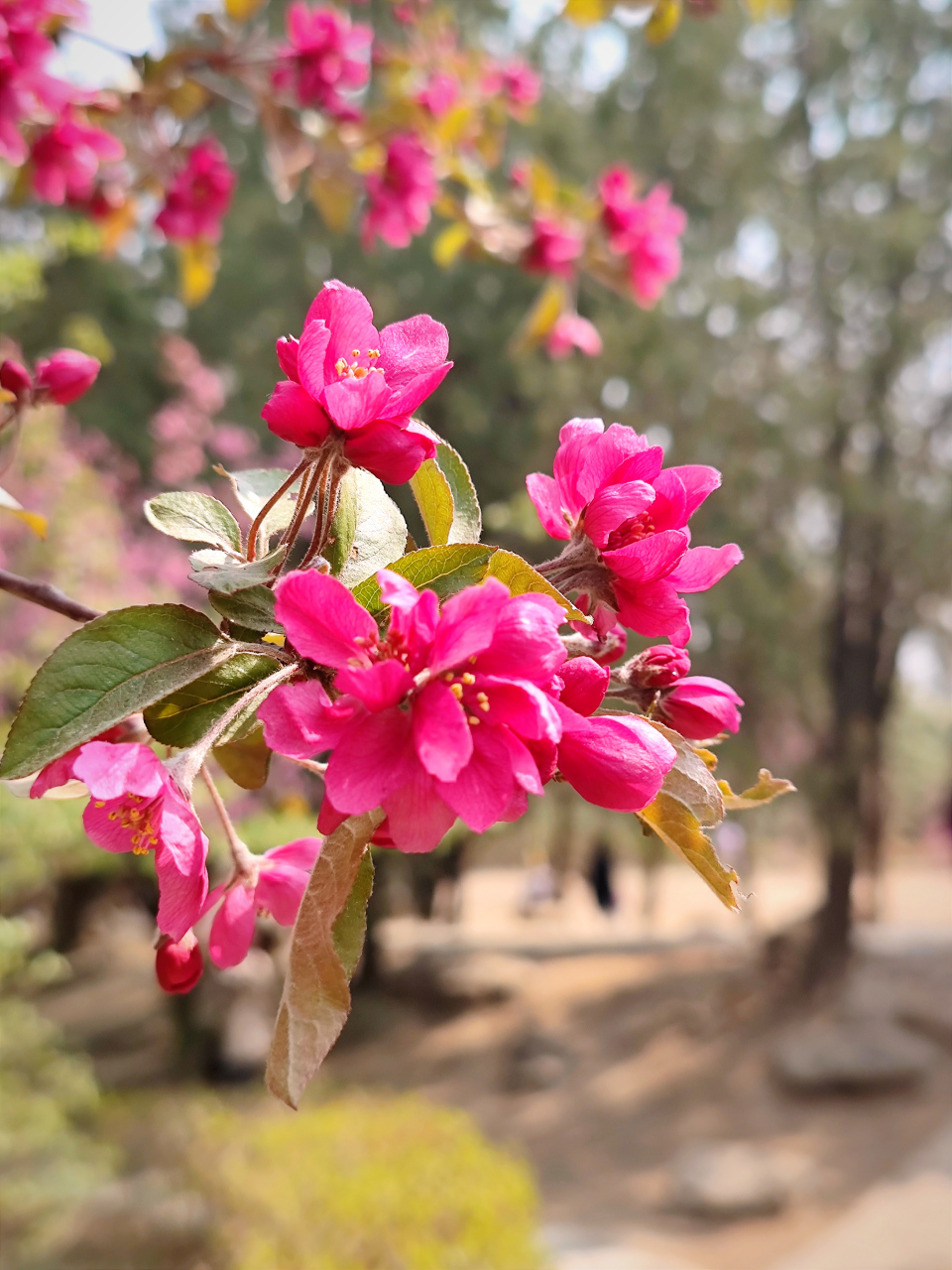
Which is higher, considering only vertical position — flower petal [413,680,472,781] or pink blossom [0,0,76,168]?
pink blossom [0,0,76,168]

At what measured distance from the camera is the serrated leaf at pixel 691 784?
444 mm

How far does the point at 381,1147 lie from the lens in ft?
12.4

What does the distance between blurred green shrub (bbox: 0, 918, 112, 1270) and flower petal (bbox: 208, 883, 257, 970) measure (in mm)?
3255

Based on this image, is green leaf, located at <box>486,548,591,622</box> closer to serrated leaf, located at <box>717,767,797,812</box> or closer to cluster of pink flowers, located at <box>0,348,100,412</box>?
serrated leaf, located at <box>717,767,797,812</box>

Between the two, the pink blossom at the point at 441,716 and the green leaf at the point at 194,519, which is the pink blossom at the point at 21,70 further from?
the pink blossom at the point at 441,716

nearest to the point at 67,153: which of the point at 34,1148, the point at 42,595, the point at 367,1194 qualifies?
the point at 42,595

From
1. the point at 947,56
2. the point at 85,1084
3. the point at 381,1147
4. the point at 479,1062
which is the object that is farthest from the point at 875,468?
the point at 85,1084

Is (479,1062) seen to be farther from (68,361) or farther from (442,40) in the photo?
(68,361)

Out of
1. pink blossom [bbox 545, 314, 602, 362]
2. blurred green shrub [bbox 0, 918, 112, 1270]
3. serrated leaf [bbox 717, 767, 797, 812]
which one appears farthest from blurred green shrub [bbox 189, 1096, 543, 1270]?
serrated leaf [bbox 717, 767, 797, 812]

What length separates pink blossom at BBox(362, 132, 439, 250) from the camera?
1836mm

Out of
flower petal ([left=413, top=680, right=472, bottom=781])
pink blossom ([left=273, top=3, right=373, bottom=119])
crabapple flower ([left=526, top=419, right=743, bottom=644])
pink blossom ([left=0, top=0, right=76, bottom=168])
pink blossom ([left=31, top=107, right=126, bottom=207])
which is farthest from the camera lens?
pink blossom ([left=273, top=3, right=373, bottom=119])

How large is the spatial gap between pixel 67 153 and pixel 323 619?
58.3 inches

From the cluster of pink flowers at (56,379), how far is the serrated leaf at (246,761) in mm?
323

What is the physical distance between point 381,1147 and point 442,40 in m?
3.53
